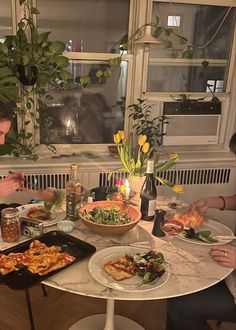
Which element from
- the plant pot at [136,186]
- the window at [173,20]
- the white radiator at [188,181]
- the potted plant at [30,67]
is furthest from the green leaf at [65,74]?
the plant pot at [136,186]

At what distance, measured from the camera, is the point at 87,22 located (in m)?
2.50

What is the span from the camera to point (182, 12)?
2572mm

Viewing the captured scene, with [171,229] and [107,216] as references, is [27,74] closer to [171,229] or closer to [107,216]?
[107,216]

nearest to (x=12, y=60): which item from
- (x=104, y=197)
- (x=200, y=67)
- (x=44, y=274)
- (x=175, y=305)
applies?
(x=104, y=197)

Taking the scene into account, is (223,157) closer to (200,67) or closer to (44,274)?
(200,67)

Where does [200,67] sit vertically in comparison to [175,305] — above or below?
above

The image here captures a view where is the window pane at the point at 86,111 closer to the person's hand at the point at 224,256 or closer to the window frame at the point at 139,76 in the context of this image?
the window frame at the point at 139,76

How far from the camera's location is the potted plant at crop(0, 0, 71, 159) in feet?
7.29

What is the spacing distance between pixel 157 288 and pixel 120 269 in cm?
15

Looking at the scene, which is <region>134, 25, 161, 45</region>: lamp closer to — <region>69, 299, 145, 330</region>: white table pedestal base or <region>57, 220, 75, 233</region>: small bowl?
<region>57, 220, 75, 233</region>: small bowl

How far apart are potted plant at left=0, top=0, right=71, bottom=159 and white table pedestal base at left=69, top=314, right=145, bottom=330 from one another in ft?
3.68

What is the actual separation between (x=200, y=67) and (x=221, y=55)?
20cm

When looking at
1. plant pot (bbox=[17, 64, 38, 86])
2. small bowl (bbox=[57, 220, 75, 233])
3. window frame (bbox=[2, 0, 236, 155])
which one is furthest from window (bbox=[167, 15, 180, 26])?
small bowl (bbox=[57, 220, 75, 233])

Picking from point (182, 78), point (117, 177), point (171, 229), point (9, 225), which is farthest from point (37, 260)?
point (182, 78)
